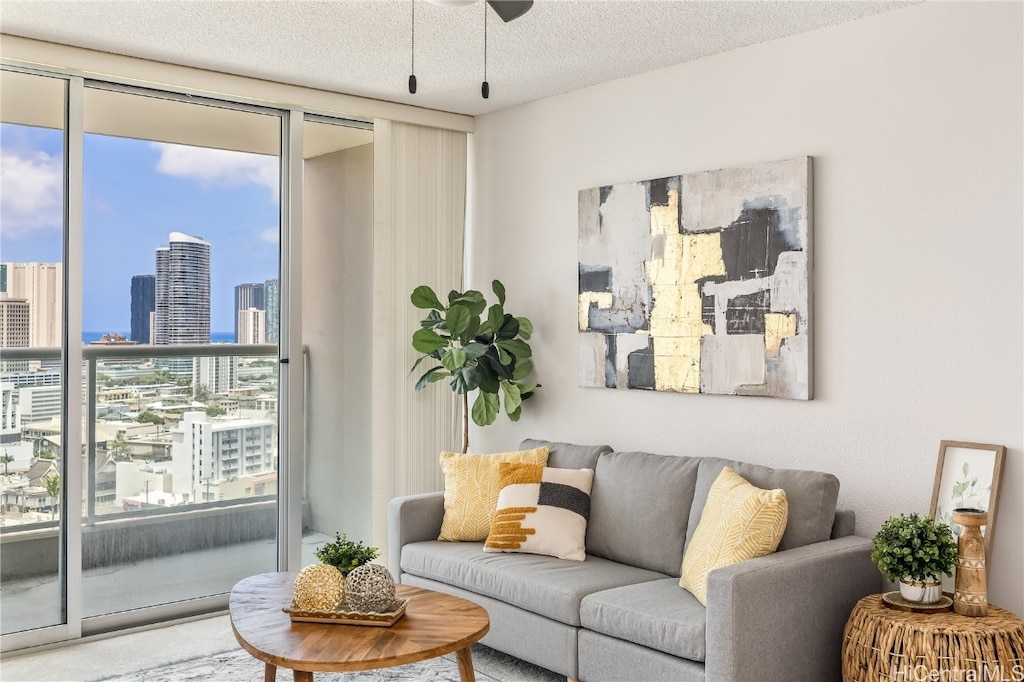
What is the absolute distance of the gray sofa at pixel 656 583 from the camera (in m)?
3.00

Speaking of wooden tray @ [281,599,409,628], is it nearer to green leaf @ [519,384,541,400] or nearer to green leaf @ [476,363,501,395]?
green leaf @ [476,363,501,395]

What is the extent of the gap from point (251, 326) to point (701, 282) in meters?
2.29

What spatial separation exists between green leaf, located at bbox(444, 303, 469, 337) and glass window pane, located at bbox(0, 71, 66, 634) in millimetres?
1819

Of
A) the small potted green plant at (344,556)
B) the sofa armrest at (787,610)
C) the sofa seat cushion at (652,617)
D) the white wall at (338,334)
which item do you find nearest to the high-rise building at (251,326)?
the white wall at (338,334)

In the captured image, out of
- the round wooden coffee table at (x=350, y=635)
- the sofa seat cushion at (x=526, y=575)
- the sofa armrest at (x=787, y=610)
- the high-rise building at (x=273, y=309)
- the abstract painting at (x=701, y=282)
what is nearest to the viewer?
the round wooden coffee table at (x=350, y=635)

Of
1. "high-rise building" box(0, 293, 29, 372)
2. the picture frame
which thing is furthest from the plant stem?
the picture frame

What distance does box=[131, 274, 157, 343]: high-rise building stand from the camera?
4.39 metres

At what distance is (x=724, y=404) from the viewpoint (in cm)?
412

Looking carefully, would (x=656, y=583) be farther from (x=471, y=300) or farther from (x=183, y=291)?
(x=183, y=291)

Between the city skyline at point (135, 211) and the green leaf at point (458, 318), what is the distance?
3.16 feet

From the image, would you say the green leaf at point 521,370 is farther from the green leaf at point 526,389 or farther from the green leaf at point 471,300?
the green leaf at point 471,300

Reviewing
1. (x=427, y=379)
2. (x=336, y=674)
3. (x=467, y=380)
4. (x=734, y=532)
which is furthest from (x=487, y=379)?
(x=734, y=532)

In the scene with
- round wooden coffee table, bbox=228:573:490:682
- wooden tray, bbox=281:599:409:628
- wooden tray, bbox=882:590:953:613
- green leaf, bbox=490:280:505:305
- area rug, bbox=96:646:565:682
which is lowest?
area rug, bbox=96:646:565:682

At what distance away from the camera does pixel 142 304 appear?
14.5 ft
